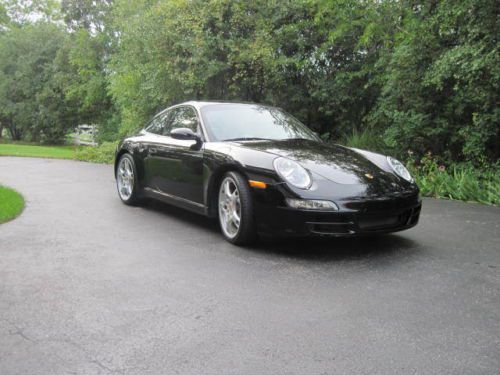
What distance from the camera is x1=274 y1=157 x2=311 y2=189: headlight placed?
4.67 meters

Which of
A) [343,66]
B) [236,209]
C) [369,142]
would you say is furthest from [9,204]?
[343,66]

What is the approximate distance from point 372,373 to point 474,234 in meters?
3.49

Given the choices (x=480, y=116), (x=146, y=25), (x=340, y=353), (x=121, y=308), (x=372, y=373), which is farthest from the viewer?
(x=146, y=25)

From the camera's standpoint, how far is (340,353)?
2.83m

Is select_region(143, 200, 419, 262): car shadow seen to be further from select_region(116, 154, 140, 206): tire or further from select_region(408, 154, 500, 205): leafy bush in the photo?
select_region(408, 154, 500, 205): leafy bush

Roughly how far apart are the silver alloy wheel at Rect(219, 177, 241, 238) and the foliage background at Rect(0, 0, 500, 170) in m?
4.92

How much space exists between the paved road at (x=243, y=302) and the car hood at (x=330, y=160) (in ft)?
2.18

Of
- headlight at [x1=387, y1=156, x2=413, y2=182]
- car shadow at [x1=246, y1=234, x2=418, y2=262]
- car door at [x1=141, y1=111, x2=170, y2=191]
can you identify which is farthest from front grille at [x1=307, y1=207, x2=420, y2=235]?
car door at [x1=141, y1=111, x2=170, y2=191]

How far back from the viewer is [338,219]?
453 cm

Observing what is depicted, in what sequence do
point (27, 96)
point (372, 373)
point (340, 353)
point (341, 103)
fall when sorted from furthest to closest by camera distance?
point (27, 96) → point (341, 103) → point (340, 353) → point (372, 373)

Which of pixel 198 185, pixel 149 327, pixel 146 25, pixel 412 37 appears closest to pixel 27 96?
pixel 146 25

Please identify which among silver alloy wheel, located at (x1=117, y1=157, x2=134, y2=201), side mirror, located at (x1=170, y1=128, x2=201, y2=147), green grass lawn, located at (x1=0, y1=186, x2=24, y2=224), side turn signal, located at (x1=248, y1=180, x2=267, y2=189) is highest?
side mirror, located at (x1=170, y1=128, x2=201, y2=147)

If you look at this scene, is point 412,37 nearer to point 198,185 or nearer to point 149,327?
point 198,185

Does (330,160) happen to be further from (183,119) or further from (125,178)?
(125,178)
